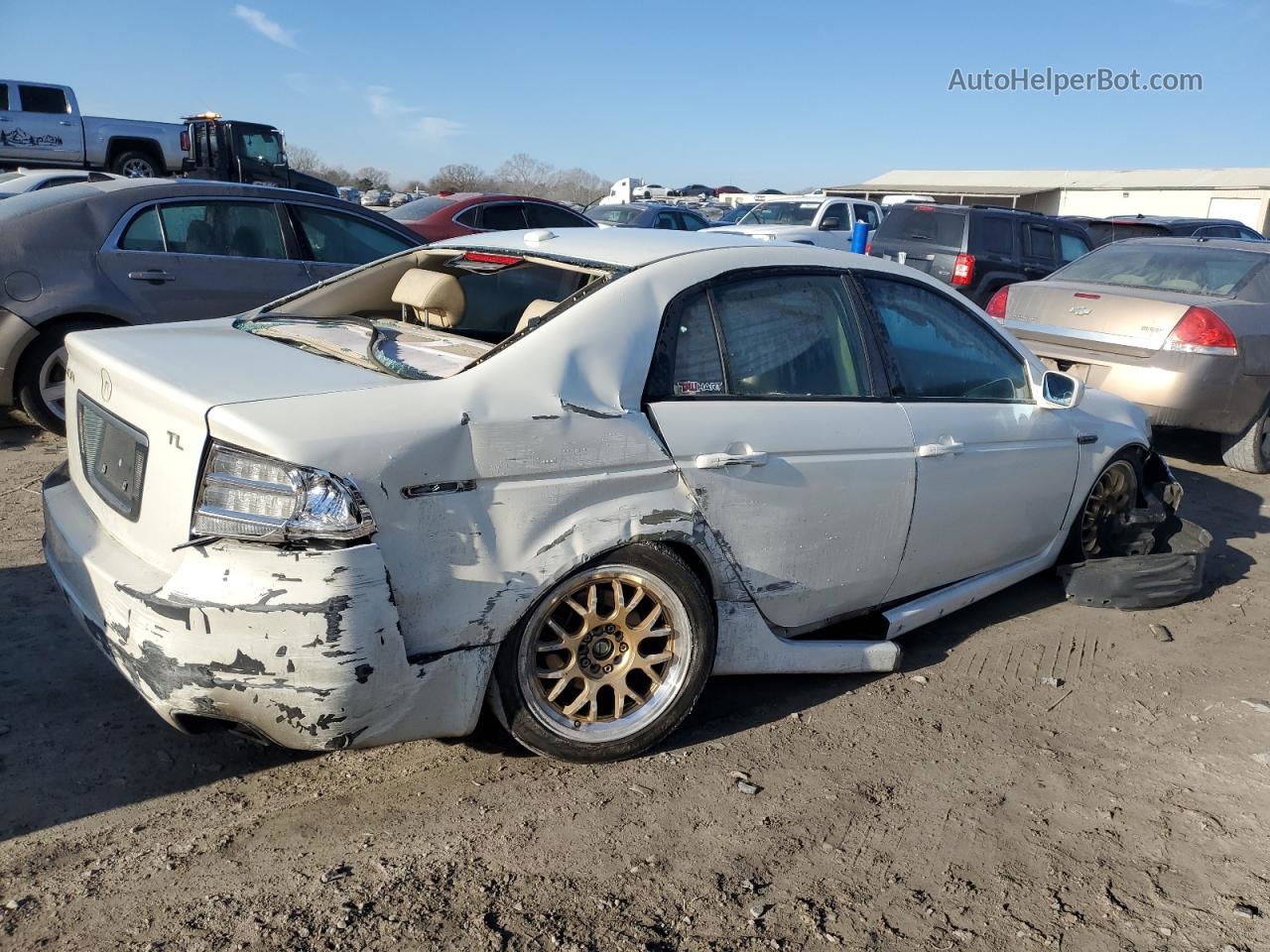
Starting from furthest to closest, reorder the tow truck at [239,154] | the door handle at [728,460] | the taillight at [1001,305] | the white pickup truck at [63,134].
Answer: the white pickup truck at [63,134], the tow truck at [239,154], the taillight at [1001,305], the door handle at [728,460]

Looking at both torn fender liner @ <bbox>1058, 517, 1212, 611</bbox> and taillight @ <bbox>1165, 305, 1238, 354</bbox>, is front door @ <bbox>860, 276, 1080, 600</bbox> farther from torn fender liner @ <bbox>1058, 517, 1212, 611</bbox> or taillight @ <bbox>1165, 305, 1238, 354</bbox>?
taillight @ <bbox>1165, 305, 1238, 354</bbox>

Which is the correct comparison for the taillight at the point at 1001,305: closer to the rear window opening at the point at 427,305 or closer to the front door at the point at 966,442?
the front door at the point at 966,442

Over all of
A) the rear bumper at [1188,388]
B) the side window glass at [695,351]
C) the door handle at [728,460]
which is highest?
→ the side window glass at [695,351]

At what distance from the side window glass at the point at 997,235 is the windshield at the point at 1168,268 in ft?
12.1

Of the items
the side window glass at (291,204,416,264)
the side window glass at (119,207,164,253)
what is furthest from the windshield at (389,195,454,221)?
the side window glass at (119,207,164,253)

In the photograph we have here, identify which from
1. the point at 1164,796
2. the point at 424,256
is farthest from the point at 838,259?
the point at 1164,796

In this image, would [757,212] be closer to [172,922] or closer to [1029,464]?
[1029,464]

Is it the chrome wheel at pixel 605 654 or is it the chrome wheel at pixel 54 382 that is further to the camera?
the chrome wheel at pixel 54 382

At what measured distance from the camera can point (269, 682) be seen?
99.0 inches

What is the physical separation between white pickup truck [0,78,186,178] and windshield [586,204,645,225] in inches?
375

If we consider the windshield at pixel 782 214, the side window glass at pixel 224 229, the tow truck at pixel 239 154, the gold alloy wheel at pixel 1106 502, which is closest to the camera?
the gold alloy wheel at pixel 1106 502

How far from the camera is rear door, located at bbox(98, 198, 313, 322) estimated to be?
6445mm

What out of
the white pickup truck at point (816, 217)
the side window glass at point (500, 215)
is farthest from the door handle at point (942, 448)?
the white pickup truck at point (816, 217)

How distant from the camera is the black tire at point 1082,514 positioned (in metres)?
4.73
